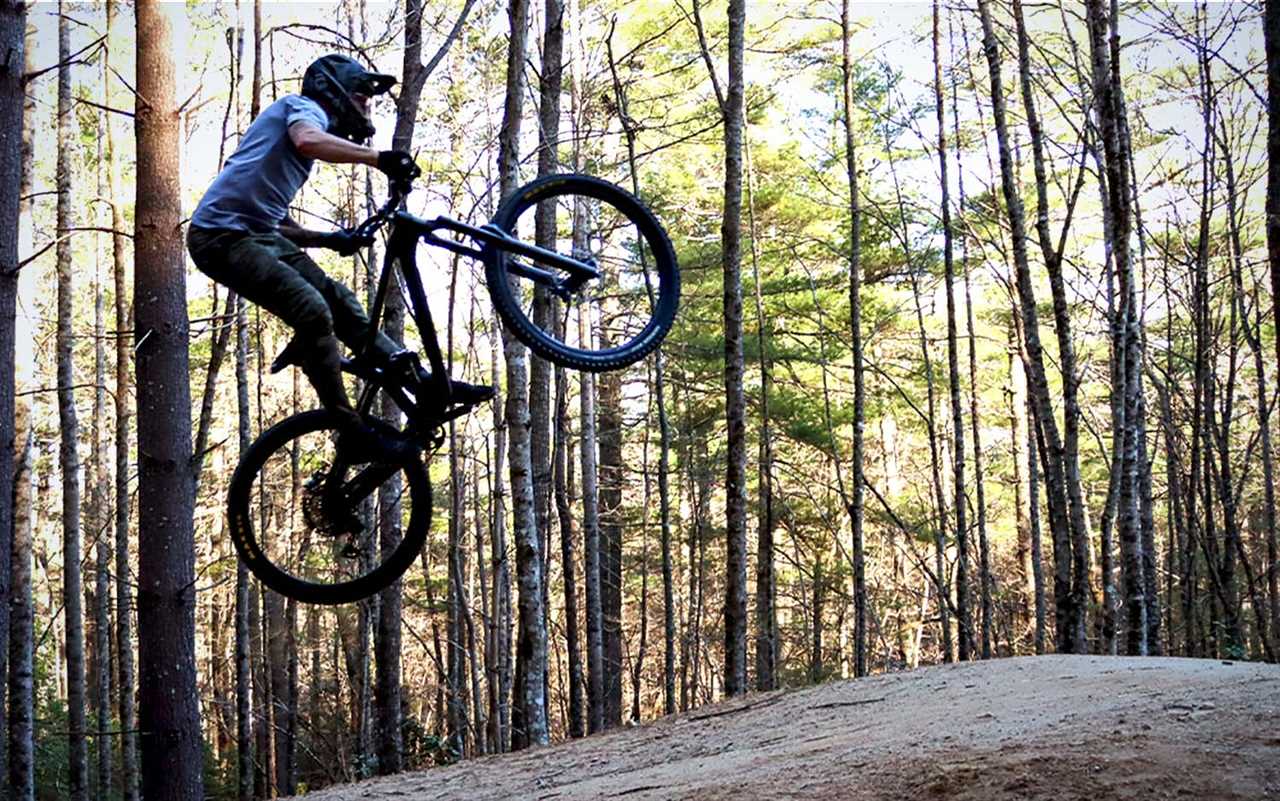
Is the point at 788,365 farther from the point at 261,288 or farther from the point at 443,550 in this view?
the point at 261,288

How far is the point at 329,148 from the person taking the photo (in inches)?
169

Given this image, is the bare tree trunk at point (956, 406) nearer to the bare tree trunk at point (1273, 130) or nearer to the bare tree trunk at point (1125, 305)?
the bare tree trunk at point (1125, 305)

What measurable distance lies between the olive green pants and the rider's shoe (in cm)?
25

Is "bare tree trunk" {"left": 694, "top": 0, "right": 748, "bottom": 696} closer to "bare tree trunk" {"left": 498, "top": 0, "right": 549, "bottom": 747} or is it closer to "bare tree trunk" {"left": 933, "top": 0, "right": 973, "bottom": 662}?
"bare tree trunk" {"left": 498, "top": 0, "right": 549, "bottom": 747}

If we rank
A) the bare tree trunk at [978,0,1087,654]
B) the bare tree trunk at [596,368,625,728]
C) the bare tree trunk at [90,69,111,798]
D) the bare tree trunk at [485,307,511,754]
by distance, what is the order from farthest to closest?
1. the bare tree trunk at [596,368,625,728]
2. the bare tree trunk at [90,69,111,798]
3. the bare tree trunk at [485,307,511,754]
4. the bare tree trunk at [978,0,1087,654]

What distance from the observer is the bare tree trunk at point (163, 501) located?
6477 millimetres

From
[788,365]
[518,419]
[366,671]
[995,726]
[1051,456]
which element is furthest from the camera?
[788,365]

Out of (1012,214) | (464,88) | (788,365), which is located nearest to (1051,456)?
(1012,214)

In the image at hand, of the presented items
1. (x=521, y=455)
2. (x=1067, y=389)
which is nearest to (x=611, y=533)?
(x=1067, y=389)

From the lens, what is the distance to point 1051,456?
10.7 m

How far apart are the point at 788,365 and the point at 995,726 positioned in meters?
11.8

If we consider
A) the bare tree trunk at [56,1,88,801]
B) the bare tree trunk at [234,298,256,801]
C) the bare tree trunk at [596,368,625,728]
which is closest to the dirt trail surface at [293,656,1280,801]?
the bare tree trunk at [234,298,256,801]

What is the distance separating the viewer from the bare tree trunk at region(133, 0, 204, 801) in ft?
21.2

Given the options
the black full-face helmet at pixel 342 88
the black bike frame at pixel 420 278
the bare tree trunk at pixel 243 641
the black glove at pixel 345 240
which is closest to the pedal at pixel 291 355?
the black bike frame at pixel 420 278
